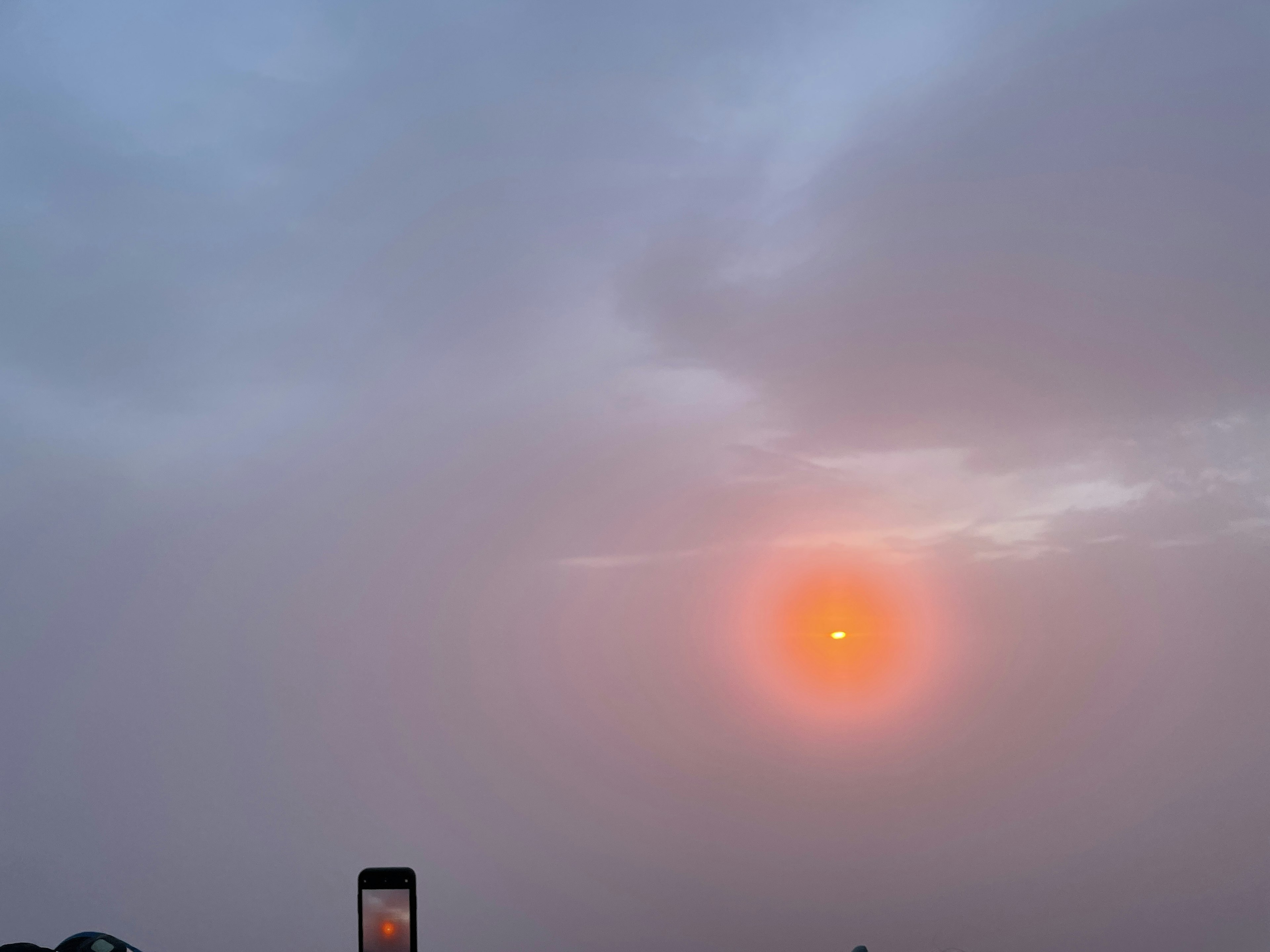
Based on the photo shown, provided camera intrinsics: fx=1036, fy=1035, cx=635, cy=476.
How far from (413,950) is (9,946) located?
4.68 m

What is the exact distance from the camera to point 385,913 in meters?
12.5

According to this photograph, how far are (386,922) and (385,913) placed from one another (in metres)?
0.11

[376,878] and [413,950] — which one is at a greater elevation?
[376,878]

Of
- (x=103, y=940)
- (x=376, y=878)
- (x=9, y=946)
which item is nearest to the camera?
(x=9, y=946)

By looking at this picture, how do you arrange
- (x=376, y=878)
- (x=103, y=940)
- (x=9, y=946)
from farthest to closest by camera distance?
(x=376, y=878) → (x=103, y=940) → (x=9, y=946)

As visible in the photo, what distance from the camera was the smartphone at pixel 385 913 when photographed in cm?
1248

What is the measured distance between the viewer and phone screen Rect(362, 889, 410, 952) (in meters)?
12.5

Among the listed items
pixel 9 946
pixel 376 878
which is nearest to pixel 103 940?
pixel 9 946

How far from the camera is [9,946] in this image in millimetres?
9266

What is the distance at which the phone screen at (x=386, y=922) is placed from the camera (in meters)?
12.5

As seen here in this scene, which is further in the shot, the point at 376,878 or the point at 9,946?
the point at 376,878

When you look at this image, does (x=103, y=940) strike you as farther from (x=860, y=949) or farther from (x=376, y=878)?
(x=860, y=949)

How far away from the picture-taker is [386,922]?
493 inches

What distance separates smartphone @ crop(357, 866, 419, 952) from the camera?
12.5 metres
